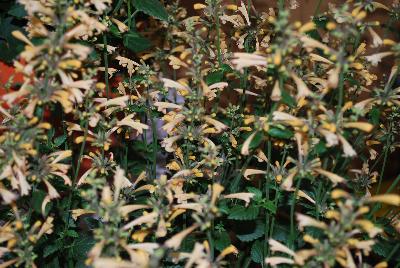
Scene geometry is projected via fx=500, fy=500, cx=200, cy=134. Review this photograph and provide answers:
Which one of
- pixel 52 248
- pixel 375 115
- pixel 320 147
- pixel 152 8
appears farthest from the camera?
pixel 152 8

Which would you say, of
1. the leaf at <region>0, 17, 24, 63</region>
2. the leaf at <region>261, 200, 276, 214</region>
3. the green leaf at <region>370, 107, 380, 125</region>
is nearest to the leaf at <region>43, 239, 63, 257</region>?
the leaf at <region>261, 200, 276, 214</region>

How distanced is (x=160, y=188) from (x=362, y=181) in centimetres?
70

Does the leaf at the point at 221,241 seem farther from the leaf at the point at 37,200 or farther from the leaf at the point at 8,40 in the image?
the leaf at the point at 8,40

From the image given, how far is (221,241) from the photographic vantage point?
124cm

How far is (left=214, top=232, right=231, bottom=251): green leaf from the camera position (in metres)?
1.21

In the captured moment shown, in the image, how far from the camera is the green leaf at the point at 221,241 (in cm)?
121

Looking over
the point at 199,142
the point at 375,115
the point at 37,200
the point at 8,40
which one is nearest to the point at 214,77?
the point at 199,142

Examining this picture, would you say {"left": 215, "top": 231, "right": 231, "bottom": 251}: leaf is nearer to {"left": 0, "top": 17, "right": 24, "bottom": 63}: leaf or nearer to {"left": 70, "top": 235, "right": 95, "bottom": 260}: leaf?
{"left": 70, "top": 235, "right": 95, "bottom": 260}: leaf

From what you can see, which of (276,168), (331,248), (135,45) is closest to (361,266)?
(331,248)

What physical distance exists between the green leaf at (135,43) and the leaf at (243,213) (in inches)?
20.8

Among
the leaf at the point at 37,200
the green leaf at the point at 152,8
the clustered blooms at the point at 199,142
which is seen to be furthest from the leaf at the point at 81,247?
the green leaf at the point at 152,8

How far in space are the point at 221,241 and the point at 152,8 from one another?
0.66 m

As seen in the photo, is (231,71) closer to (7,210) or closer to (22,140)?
(22,140)

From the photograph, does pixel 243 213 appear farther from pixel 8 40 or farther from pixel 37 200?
pixel 8 40
